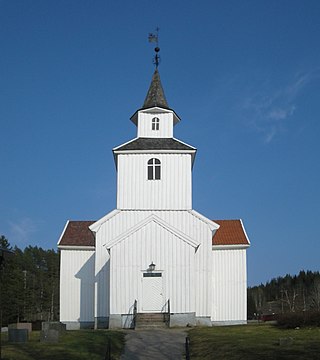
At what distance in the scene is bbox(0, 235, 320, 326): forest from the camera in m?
71.8

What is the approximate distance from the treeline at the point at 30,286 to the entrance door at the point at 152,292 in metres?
35.5

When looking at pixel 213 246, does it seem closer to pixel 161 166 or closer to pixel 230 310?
pixel 230 310

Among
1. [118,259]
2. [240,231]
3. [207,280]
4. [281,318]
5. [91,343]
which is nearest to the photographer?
[91,343]

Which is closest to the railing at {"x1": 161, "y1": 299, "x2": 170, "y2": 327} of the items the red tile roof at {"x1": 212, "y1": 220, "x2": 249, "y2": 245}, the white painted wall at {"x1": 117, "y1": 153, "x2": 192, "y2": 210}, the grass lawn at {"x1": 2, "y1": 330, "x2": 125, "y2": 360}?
the white painted wall at {"x1": 117, "y1": 153, "x2": 192, "y2": 210}

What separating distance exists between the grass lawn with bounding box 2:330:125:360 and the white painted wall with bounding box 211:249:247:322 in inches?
599

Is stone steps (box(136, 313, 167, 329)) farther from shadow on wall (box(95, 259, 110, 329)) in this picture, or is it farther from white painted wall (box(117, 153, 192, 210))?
white painted wall (box(117, 153, 192, 210))

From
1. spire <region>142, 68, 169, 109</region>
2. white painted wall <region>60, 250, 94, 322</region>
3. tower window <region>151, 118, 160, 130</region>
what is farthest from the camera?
white painted wall <region>60, 250, 94, 322</region>

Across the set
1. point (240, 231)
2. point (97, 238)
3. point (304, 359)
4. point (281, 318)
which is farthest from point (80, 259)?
point (304, 359)

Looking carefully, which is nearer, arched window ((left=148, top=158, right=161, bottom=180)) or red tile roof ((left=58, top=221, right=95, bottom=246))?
arched window ((left=148, top=158, right=161, bottom=180))

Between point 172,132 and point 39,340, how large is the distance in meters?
20.0

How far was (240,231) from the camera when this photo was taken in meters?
43.7

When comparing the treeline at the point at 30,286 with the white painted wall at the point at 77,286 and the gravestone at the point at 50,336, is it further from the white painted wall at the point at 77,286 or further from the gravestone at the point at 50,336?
the gravestone at the point at 50,336

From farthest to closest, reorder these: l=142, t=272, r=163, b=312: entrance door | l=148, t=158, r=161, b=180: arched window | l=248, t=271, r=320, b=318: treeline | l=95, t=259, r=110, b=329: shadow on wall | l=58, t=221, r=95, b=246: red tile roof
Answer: l=248, t=271, r=320, b=318: treeline, l=58, t=221, r=95, b=246: red tile roof, l=148, t=158, r=161, b=180: arched window, l=95, t=259, r=110, b=329: shadow on wall, l=142, t=272, r=163, b=312: entrance door

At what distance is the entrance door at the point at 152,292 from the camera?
34.1 metres
